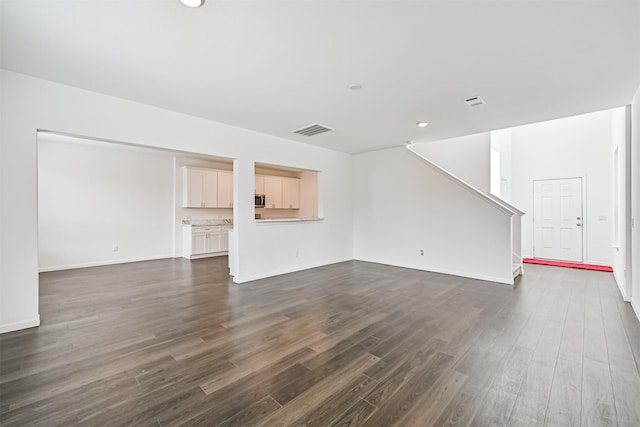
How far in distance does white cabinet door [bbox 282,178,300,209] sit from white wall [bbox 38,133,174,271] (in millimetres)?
3094

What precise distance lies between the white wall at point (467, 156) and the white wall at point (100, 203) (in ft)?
22.0

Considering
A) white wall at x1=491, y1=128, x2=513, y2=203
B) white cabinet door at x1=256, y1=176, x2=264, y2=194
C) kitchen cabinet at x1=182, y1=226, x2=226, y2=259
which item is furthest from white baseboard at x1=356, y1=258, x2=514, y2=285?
kitchen cabinet at x1=182, y1=226, x2=226, y2=259

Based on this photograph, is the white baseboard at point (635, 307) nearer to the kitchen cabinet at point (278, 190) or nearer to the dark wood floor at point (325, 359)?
the dark wood floor at point (325, 359)

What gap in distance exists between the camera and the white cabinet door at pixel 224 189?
7919 millimetres

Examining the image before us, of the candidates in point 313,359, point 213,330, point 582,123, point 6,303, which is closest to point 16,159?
point 6,303

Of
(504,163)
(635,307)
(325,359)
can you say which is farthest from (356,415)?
(504,163)

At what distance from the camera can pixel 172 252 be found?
7516mm

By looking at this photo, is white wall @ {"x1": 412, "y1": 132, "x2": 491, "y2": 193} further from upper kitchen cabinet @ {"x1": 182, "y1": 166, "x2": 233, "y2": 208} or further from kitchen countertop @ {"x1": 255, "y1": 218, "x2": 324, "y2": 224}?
upper kitchen cabinet @ {"x1": 182, "y1": 166, "x2": 233, "y2": 208}

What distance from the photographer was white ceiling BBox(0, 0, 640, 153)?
1930 mm

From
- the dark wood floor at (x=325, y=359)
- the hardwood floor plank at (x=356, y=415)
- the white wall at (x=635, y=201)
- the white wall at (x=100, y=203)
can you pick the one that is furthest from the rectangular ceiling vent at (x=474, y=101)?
the white wall at (x=100, y=203)

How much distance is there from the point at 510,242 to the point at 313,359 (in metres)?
4.18

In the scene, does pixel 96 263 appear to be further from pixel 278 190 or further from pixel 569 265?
pixel 569 265

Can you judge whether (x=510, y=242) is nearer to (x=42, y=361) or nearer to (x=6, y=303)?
(x=42, y=361)

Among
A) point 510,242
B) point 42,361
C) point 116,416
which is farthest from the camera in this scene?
point 510,242
